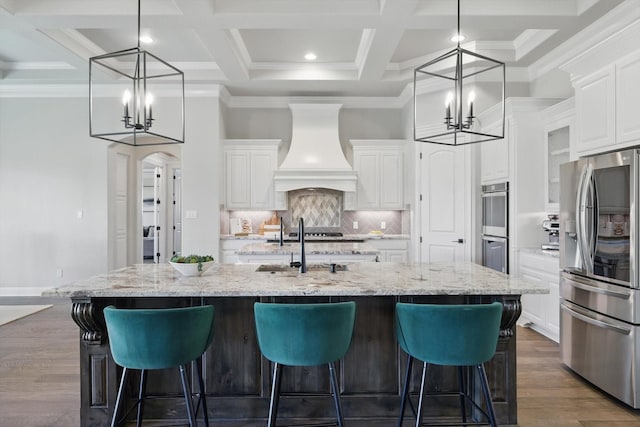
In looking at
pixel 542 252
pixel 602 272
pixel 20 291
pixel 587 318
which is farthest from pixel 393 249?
pixel 20 291

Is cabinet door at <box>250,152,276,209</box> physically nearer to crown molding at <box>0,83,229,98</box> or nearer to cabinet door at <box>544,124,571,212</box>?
crown molding at <box>0,83,229,98</box>

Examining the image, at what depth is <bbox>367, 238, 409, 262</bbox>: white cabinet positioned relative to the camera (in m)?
6.02

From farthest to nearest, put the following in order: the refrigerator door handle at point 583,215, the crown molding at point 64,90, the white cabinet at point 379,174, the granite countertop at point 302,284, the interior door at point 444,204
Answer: the white cabinet at point 379,174 < the crown molding at point 64,90 < the interior door at point 444,204 < the refrigerator door handle at point 583,215 < the granite countertop at point 302,284

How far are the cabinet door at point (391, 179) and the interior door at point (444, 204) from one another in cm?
74

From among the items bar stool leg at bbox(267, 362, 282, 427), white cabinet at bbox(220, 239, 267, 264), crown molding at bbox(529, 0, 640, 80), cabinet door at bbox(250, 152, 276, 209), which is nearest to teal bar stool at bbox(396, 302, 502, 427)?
bar stool leg at bbox(267, 362, 282, 427)

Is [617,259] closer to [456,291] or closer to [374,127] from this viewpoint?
[456,291]

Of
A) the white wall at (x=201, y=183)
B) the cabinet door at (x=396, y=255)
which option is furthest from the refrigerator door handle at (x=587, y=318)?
the white wall at (x=201, y=183)

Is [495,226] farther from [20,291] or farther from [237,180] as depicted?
[20,291]

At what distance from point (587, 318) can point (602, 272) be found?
0.37m

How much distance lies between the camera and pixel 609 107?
9.89 feet

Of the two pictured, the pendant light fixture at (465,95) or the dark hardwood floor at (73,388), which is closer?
the dark hardwood floor at (73,388)

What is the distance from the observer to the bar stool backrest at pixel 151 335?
1.88 metres

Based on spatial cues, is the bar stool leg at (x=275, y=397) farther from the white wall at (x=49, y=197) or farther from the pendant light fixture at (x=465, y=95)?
the white wall at (x=49, y=197)

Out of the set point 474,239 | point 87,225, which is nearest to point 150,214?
point 87,225
